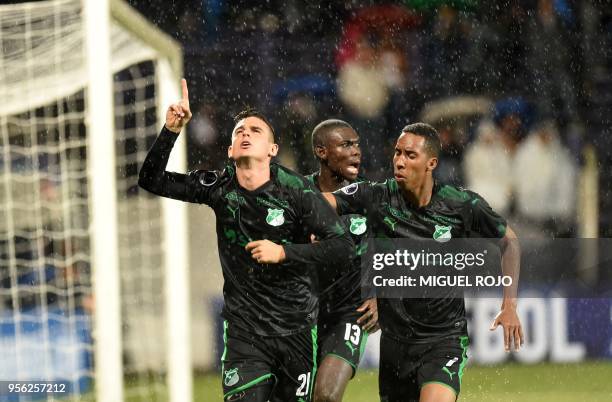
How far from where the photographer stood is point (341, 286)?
563 centimetres

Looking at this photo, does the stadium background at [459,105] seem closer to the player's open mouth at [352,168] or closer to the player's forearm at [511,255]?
the player's open mouth at [352,168]

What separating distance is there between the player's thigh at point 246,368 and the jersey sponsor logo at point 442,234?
111cm

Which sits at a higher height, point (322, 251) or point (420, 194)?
point (420, 194)

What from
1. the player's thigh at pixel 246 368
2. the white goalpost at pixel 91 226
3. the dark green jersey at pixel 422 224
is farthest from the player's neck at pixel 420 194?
the white goalpost at pixel 91 226

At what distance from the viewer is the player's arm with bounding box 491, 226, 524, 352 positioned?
5145 mm

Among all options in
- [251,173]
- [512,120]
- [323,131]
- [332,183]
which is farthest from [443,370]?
[512,120]

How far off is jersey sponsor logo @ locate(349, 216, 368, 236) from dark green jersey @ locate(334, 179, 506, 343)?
141mm

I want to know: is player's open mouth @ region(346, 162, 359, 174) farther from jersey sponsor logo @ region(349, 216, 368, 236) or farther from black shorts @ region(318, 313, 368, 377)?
black shorts @ region(318, 313, 368, 377)

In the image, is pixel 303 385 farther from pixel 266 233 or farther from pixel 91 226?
pixel 91 226

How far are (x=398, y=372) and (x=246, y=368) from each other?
83 centimetres

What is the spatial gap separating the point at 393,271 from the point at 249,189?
931 mm

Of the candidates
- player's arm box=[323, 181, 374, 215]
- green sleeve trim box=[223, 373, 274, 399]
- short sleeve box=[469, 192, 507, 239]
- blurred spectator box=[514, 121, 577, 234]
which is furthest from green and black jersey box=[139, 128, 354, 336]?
blurred spectator box=[514, 121, 577, 234]

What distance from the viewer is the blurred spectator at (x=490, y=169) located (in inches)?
356

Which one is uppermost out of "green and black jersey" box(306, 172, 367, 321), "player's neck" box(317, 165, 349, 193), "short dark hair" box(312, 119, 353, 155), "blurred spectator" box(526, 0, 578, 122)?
"blurred spectator" box(526, 0, 578, 122)
